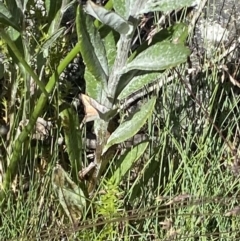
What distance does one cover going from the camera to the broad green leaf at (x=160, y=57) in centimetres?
152

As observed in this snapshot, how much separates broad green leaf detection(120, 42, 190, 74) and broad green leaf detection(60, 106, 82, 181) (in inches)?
8.0

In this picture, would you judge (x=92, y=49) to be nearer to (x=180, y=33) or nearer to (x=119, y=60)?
(x=119, y=60)

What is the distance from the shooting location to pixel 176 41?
1.62m

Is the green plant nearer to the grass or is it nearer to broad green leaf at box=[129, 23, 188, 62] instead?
broad green leaf at box=[129, 23, 188, 62]

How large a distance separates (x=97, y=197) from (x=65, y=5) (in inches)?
19.2

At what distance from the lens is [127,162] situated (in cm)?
173

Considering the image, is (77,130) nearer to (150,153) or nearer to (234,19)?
(150,153)

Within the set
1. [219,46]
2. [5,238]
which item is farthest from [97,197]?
[219,46]

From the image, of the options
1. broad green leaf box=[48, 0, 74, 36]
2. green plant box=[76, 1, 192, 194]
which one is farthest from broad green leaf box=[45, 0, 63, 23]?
green plant box=[76, 1, 192, 194]

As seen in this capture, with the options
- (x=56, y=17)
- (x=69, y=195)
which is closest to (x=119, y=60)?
(x=56, y=17)

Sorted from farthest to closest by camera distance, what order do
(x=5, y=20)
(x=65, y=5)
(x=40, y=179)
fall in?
(x=40, y=179)
(x=65, y=5)
(x=5, y=20)

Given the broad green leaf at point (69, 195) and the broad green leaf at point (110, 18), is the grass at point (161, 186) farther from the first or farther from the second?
the broad green leaf at point (110, 18)

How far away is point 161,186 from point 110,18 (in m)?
0.54

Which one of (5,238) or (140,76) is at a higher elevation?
(140,76)
